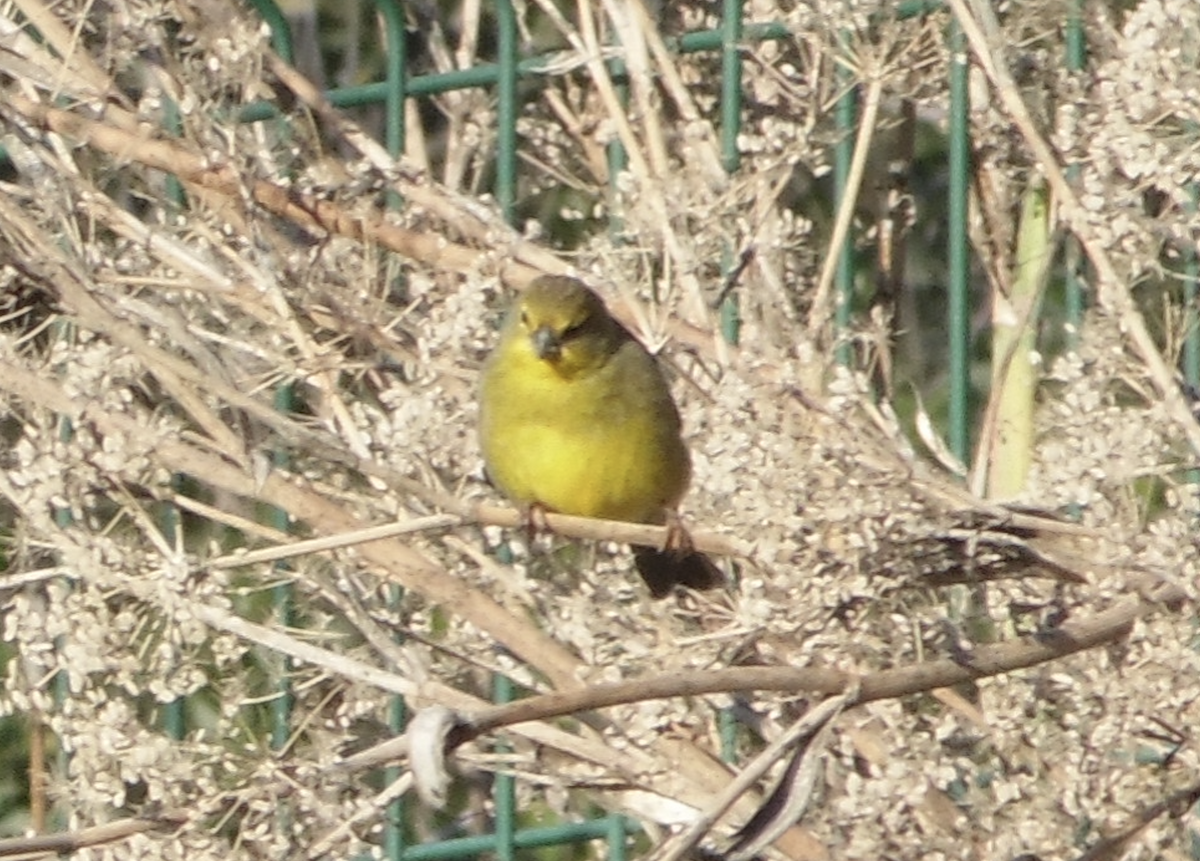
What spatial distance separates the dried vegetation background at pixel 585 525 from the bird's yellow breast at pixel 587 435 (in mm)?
60

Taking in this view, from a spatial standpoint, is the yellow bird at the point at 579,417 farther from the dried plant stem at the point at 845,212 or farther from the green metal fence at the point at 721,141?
the dried plant stem at the point at 845,212

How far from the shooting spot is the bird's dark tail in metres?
3.64

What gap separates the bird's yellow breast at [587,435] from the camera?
12.6ft

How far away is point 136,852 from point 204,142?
965 millimetres

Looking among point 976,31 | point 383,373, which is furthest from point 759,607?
point 383,373

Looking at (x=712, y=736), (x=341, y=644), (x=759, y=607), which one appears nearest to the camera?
(x=759, y=607)

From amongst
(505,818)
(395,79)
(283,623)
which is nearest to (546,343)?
(283,623)

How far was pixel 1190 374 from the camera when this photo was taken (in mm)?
3771

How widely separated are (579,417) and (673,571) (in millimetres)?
405

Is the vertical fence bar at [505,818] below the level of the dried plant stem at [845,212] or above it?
below

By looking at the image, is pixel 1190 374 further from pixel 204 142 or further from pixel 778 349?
Answer: pixel 204 142

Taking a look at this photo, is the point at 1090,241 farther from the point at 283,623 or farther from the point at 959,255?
the point at 283,623

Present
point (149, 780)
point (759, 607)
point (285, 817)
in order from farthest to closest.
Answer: point (149, 780), point (285, 817), point (759, 607)

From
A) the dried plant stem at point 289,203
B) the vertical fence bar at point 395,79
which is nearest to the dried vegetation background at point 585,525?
the dried plant stem at point 289,203
